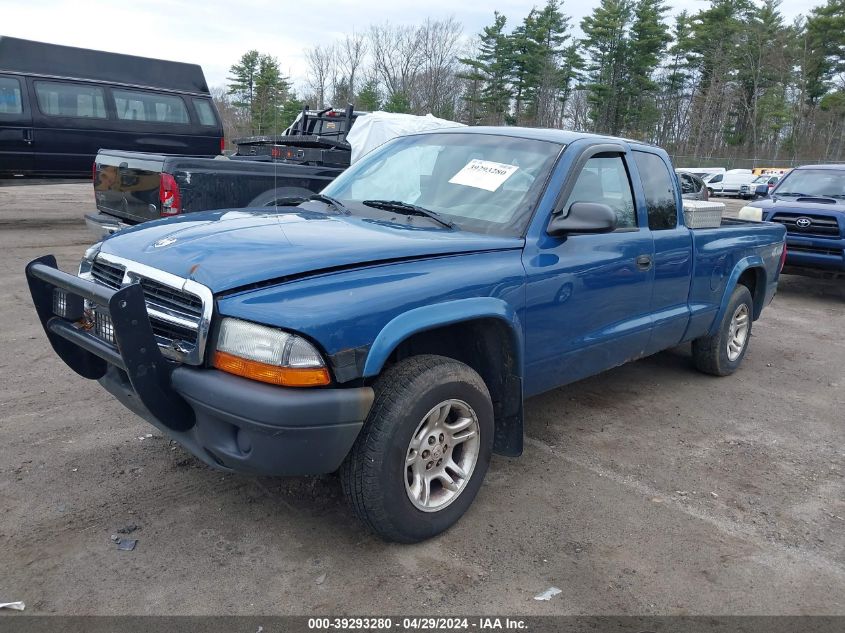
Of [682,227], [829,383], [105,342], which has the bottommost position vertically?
[829,383]

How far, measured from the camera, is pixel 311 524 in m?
3.20

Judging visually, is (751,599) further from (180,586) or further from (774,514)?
(180,586)

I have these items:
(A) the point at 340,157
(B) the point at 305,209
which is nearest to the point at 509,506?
(B) the point at 305,209

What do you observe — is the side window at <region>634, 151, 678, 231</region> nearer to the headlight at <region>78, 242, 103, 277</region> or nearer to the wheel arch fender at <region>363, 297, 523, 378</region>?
the wheel arch fender at <region>363, 297, 523, 378</region>

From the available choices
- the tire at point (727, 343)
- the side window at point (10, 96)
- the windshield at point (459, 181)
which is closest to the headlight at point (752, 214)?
the tire at point (727, 343)

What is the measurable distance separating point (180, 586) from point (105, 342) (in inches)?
41.2

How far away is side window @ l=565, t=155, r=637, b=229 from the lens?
3951 mm

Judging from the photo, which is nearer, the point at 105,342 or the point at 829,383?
the point at 105,342

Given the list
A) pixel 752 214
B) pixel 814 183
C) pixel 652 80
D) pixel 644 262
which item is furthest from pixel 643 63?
pixel 644 262

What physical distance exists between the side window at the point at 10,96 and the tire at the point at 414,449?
1136 cm

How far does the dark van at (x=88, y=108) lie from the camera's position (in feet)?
37.8

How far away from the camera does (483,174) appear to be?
3838mm

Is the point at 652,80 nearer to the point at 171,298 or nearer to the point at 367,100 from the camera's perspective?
the point at 367,100

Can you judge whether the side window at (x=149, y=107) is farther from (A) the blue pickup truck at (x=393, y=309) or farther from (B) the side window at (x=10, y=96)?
(A) the blue pickup truck at (x=393, y=309)
